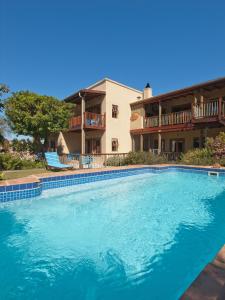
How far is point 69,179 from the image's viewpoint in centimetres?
848

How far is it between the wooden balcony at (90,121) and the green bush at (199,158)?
7143 millimetres

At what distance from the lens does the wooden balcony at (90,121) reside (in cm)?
1528

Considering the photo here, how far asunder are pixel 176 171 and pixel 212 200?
543 centimetres

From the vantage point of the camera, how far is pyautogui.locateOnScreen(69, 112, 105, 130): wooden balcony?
50.1 ft

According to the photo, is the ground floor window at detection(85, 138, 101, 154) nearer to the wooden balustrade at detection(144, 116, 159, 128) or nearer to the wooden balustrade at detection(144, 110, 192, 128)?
the wooden balustrade at detection(144, 116, 159, 128)

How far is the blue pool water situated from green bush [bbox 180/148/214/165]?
551cm

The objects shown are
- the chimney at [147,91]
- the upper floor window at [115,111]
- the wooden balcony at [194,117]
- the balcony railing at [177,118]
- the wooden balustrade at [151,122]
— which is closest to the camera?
the wooden balcony at [194,117]

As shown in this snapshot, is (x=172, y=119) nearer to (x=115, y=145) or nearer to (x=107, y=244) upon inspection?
(x=115, y=145)

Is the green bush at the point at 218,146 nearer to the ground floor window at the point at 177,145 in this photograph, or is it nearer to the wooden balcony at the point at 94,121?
the ground floor window at the point at 177,145

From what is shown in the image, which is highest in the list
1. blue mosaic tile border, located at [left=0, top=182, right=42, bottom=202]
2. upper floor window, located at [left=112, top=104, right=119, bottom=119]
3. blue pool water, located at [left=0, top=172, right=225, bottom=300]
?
upper floor window, located at [left=112, top=104, right=119, bottom=119]

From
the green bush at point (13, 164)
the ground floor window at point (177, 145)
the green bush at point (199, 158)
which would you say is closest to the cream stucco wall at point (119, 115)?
the ground floor window at point (177, 145)

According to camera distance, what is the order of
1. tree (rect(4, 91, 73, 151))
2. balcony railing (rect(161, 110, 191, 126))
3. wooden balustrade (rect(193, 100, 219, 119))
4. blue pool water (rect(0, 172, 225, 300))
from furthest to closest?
balcony railing (rect(161, 110, 191, 126)) → tree (rect(4, 91, 73, 151)) → wooden balustrade (rect(193, 100, 219, 119)) → blue pool water (rect(0, 172, 225, 300))

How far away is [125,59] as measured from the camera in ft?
58.2

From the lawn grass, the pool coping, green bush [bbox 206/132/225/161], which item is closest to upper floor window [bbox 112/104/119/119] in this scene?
green bush [bbox 206/132/225/161]
